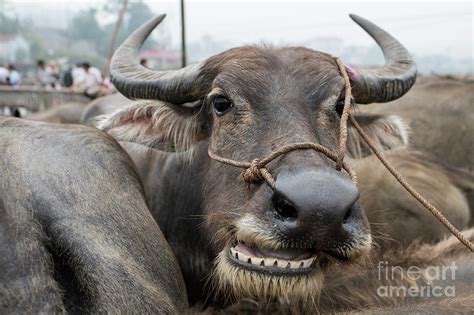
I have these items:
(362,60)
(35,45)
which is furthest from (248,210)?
(35,45)

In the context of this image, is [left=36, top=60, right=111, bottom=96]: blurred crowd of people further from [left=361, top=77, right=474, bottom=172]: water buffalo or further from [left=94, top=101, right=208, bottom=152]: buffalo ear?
[left=94, top=101, right=208, bottom=152]: buffalo ear

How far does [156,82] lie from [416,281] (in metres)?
2.11

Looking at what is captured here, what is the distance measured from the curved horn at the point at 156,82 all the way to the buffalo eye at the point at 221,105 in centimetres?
29

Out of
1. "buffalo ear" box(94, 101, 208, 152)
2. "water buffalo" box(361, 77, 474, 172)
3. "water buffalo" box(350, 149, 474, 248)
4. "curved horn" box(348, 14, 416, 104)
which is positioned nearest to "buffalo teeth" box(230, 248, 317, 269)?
"buffalo ear" box(94, 101, 208, 152)

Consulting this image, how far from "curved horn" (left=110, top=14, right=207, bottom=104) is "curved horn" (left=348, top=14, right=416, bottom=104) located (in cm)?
106

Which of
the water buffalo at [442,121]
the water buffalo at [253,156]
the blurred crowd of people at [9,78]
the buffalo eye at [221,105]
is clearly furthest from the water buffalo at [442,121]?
the blurred crowd of people at [9,78]

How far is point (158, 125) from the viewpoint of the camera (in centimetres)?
407

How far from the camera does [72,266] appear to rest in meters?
2.53

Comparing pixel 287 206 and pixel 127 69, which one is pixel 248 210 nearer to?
pixel 287 206

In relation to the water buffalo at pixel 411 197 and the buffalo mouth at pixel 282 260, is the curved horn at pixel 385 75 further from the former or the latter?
the buffalo mouth at pixel 282 260

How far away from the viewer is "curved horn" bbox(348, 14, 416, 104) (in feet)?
13.2

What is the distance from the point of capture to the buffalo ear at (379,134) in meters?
4.40

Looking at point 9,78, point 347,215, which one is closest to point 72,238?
point 347,215

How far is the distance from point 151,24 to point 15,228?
8.61 feet
